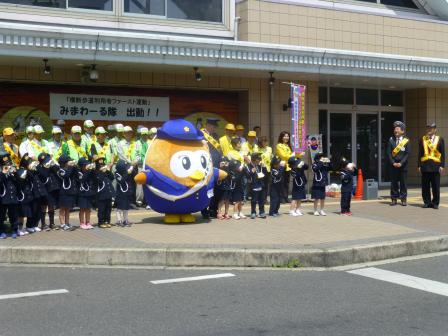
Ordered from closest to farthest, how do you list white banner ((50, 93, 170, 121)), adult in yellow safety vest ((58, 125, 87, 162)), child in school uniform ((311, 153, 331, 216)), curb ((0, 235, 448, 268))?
1. curb ((0, 235, 448, 268))
2. adult in yellow safety vest ((58, 125, 87, 162))
3. child in school uniform ((311, 153, 331, 216))
4. white banner ((50, 93, 170, 121))

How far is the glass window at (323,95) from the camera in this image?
18875 mm

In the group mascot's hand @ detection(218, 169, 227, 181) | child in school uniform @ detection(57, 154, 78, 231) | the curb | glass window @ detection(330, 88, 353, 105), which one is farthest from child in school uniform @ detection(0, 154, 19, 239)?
glass window @ detection(330, 88, 353, 105)

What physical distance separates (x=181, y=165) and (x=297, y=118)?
18.1ft

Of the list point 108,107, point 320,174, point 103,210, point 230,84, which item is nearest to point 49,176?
point 103,210

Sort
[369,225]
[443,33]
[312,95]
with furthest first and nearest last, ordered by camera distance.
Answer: [443,33] < [312,95] < [369,225]

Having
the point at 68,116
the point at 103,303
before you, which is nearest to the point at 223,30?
the point at 68,116

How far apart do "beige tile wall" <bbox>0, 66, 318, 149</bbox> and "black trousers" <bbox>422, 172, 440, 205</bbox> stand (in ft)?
14.7

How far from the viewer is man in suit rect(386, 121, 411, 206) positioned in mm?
14125

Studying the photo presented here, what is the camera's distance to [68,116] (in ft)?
49.6

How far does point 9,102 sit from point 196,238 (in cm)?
731

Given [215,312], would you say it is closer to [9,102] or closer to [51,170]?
[51,170]

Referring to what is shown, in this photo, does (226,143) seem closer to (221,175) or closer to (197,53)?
(221,175)

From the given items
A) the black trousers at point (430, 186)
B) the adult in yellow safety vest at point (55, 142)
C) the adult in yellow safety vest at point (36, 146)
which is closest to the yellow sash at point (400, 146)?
the black trousers at point (430, 186)

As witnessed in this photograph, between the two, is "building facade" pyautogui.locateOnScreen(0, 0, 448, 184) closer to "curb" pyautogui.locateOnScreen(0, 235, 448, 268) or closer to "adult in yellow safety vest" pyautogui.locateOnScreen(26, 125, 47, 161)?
"adult in yellow safety vest" pyautogui.locateOnScreen(26, 125, 47, 161)
